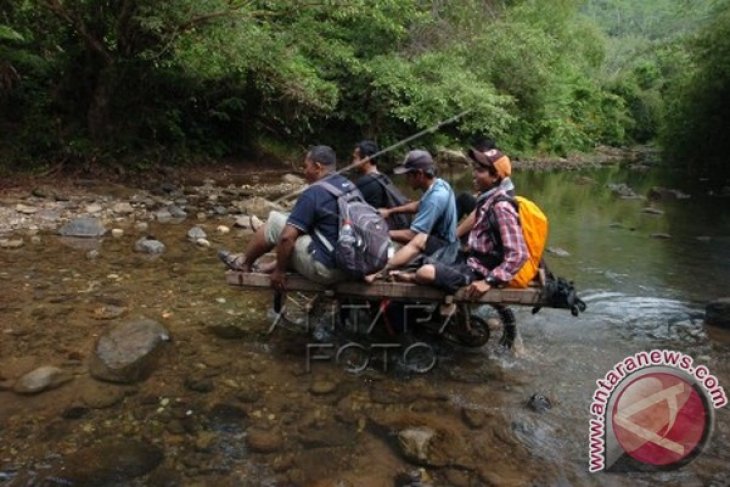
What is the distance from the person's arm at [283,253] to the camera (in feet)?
16.7

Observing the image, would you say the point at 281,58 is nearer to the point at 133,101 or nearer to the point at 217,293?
the point at 133,101

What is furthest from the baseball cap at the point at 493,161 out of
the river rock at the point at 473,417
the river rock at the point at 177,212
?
the river rock at the point at 177,212

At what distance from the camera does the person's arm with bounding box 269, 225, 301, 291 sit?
16.7 feet

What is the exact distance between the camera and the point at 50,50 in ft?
42.8

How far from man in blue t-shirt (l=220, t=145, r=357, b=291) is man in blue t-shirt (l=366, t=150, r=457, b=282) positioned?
2.25 feet

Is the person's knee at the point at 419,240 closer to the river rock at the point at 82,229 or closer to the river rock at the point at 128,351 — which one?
the river rock at the point at 128,351

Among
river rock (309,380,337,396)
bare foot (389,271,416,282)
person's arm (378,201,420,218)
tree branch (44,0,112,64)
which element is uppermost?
tree branch (44,0,112,64)

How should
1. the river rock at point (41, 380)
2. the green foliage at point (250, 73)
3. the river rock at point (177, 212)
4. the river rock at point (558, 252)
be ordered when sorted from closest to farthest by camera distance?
the river rock at point (41, 380)
the river rock at point (558, 252)
the river rock at point (177, 212)
the green foliage at point (250, 73)

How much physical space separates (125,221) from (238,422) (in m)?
6.90

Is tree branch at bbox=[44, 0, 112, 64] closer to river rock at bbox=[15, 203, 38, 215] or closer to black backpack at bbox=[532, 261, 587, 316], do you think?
river rock at bbox=[15, 203, 38, 215]

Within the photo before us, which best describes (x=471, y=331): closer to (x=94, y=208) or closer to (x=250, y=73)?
(x=94, y=208)

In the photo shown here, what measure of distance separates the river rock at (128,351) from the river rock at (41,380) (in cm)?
24

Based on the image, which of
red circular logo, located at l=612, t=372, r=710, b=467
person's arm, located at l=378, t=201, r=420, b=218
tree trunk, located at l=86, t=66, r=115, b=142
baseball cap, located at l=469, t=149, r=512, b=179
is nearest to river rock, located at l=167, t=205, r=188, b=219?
tree trunk, located at l=86, t=66, r=115, b=142

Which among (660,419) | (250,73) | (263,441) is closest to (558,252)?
(660,419)
